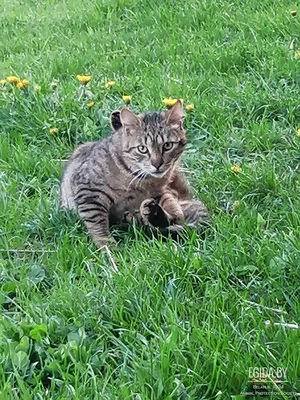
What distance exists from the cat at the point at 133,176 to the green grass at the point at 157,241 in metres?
0.12

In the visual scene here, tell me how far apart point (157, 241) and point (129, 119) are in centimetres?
87

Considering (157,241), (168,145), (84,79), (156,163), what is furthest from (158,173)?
(84,79)

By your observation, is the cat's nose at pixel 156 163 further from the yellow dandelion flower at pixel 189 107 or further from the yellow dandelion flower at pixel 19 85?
the yellow dandelion flower at pixel 19 85

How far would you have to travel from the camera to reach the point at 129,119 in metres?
3.77

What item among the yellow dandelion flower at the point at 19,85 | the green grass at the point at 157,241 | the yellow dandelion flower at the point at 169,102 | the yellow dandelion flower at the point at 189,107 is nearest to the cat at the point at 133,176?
the green grass at the point at 157,241

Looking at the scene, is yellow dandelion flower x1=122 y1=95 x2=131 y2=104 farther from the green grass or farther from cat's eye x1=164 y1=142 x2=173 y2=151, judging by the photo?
cat's eye x1=164 y1=142 x2=173 y2=151

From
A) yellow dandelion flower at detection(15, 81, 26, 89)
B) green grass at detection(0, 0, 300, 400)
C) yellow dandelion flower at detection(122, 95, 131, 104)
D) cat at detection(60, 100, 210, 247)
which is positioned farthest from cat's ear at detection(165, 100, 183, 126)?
yellow dandelion flower at detection(15, 81, 26, 89)

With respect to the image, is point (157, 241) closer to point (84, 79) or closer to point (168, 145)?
point (168, 145)

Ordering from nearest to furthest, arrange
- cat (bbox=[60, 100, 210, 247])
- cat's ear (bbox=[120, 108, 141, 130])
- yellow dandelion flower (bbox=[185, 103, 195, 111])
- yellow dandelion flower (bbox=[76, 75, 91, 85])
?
cat (bbox=[60, 100, 210, 247]) < cat's ear (bbox=[120, 108, 141, 130]) < yellow dandelion flower (bbox=[185, 103, 195, 111]) < yellow dandelion flower (bbox=[76, 75, 91, 85])

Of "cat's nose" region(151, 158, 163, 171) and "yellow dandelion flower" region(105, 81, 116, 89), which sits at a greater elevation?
"yellow dandelion flower" region(105, 81, 116, 89)

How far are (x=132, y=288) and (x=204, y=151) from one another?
1600 mm

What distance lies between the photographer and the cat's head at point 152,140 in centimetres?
368

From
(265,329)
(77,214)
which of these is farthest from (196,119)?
(265,329)

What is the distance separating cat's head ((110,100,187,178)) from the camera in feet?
12.1
